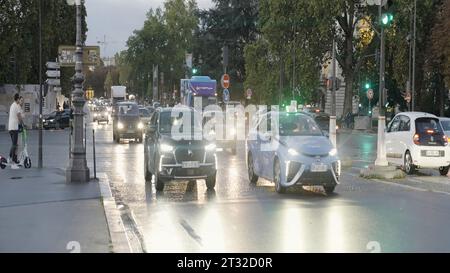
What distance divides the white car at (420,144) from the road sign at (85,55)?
9.14 m

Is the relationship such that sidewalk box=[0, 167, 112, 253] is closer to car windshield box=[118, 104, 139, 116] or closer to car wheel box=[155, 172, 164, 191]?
car wheel box=[155, 172, 164, 191]

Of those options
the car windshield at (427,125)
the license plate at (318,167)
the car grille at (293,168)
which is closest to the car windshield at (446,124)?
the car windshield at (427,125)

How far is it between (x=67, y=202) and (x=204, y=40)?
6857 cm

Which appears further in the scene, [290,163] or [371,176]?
[371,176]

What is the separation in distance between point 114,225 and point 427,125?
11978mm

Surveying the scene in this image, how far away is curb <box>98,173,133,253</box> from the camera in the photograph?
8773 mm

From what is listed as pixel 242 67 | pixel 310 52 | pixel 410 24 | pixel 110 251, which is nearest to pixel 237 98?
pixel 242 67

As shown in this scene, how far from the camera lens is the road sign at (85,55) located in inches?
702

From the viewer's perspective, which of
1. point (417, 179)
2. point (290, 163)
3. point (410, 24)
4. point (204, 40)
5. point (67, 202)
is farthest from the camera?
point (204, 40)

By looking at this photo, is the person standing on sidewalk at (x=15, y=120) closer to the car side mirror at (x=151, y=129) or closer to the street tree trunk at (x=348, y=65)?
the car side mirror at (x=151, y=129)

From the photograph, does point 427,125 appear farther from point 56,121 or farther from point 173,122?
point 56,121

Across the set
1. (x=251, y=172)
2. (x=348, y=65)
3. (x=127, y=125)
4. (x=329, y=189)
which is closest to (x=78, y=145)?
(x=251, y=172)
